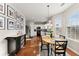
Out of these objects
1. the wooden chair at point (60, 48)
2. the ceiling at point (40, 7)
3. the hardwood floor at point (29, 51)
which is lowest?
the hardwood floor at point (29, 51)

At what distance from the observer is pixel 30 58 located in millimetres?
711

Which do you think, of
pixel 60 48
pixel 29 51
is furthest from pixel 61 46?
pixel 29 51

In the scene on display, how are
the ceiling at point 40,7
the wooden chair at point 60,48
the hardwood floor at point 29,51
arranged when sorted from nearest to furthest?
the wooden chair at point 60,48 < the hardwood floor at point 29,51 < the ceiling at point 40,7

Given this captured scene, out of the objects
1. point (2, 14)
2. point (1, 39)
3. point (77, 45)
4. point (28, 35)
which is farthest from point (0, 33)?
point (28, 35)

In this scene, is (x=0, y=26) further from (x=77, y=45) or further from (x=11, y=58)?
(x=77, y=45)

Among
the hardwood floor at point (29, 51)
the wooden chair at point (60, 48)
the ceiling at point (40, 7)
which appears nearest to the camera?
the wooden chair at point (60, 48)

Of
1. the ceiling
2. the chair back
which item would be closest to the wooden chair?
the chair back

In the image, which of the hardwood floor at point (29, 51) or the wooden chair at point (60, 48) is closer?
the wooden chair at point (60, 48)

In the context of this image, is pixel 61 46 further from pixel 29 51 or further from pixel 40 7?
pixel 40 7

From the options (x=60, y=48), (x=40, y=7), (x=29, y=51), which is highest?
(x=40, y=7)

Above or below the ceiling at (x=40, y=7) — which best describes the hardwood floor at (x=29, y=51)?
below

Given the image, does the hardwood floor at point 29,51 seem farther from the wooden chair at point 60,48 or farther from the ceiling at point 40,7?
the ceiling at point 40,7

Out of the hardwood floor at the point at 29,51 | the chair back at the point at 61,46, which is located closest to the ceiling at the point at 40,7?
the chair back at the point at 61,46

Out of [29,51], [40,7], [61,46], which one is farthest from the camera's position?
[40,7]
